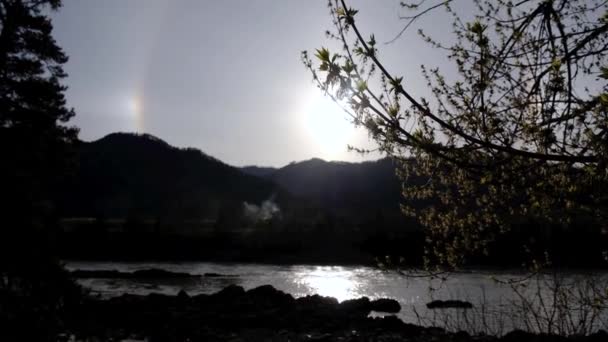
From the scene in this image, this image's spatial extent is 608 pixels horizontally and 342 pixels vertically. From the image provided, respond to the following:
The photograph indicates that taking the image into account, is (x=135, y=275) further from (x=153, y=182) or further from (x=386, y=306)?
(x=153, y=182)

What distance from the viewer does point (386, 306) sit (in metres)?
23.0

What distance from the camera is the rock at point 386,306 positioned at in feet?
75.2

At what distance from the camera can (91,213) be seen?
10869 centimetres

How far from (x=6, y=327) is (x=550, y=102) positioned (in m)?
5.96

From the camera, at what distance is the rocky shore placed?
51.8ft

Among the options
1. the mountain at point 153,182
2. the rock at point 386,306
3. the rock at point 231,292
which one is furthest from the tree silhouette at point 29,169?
the mountain at point 153,182

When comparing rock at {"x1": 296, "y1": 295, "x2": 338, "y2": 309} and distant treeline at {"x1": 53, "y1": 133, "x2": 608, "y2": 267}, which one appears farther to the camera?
distant treeline at {"x1": 53, "y1": 133, "x2": 608, "y2": 267}

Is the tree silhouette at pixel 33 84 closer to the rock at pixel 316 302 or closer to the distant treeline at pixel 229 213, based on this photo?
the distant treeline at pixel 229 213

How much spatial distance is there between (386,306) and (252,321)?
6.70 m

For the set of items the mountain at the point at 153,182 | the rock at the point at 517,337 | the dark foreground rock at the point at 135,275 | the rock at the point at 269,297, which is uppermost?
the mountain at the point at 153,182

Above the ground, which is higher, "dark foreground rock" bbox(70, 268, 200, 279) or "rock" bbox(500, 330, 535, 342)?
"rock" bbox(500, 330, 535, 342)

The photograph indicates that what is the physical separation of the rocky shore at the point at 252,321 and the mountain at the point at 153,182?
84.7 meters

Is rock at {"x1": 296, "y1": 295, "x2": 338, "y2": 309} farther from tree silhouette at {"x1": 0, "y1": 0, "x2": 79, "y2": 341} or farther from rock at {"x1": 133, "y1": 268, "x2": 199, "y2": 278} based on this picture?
rock at {"x1": 133, "y1": 268, "x2": 199, "y2": 278}

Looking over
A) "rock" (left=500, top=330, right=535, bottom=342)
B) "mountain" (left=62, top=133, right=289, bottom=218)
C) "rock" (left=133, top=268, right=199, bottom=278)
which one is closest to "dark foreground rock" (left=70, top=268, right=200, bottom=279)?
"rock" (left=133, top=268, right=199, bottom=278)
